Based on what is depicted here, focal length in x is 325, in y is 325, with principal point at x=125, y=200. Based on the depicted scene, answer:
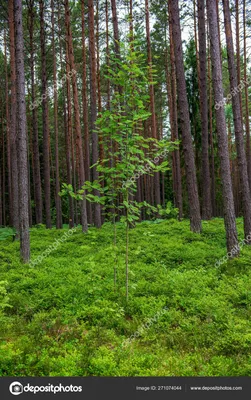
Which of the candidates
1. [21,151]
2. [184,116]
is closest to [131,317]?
[21,151]

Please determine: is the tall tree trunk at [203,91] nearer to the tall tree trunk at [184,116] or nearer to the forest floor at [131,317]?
the tall tree trunk at [184,116]

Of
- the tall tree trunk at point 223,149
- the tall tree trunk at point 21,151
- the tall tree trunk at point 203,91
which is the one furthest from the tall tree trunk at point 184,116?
the tall tree trunk at point 21,151

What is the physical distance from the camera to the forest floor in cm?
444

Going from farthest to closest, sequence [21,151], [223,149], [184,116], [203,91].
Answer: [203,91] → [184,116] → [21,151] → [223,149]

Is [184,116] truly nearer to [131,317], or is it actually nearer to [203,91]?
[203,91]

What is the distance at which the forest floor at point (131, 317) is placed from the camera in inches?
175

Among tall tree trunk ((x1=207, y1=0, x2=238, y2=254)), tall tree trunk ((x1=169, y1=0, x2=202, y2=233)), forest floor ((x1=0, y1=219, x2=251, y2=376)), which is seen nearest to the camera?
forest floor ((x1=0, y1=219, x2=251, y2=376))

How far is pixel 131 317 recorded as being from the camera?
622 cm

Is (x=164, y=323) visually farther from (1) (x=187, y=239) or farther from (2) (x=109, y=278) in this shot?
(1) (x=187, y=239)

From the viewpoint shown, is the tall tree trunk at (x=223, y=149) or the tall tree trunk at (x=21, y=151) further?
the tall tree trunk at (x=21, y=151)

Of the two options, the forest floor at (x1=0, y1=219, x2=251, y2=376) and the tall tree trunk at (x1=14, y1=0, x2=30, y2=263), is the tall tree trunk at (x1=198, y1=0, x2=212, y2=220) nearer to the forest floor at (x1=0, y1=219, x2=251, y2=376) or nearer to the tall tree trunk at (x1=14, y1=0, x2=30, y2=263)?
the forest floor at (x1=0, y1=219, x2=251, y2=376)

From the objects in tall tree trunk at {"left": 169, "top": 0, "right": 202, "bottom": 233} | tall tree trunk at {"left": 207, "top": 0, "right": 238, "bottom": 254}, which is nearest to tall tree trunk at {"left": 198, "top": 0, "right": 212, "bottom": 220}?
tall tree trunk at {"left": 169, "top": 0, "right": 202, "bottom": 233}

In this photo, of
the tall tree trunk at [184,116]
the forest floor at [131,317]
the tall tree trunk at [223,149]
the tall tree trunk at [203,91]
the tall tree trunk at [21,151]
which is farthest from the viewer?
the tall tree trunk at [203,91]

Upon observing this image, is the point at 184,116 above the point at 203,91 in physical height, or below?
below
